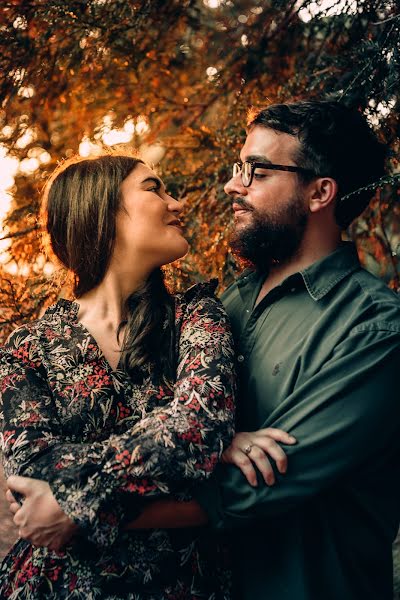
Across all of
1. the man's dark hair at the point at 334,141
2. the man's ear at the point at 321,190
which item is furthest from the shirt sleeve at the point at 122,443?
the man's dark hair at the point at 334,141

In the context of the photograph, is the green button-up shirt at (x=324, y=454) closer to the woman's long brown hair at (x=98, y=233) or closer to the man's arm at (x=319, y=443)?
the man's arm at (x=319, y=443)

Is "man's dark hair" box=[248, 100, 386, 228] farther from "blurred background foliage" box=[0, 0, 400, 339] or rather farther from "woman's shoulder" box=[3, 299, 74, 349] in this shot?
"woman's shoulder" box=[3, 299, 74, 349]

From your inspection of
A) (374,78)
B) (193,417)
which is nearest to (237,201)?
(374,78)

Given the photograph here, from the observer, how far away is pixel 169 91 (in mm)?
3625

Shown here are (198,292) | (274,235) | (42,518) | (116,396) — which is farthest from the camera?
(274,235)

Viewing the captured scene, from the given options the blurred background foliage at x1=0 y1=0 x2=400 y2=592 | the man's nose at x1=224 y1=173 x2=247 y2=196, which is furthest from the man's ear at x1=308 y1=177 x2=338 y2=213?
the blurred background foliage at x1=0 y1=0 x2=400 y2=592

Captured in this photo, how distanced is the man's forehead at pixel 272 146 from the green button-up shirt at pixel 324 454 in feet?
1.88

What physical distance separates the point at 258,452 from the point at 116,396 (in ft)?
1.47

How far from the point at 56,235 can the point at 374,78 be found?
1.36 metres

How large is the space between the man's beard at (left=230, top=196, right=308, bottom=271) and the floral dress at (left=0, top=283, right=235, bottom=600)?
45 cm

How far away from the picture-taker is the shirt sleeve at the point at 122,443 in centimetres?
164

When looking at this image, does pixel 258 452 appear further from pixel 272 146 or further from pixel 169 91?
pixel 169 91

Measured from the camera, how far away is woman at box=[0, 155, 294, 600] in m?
1.67

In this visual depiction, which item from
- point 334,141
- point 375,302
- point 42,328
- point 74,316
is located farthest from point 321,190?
point 42,328
